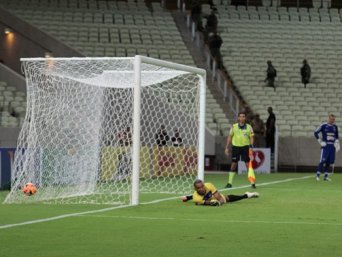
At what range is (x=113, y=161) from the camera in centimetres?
2209

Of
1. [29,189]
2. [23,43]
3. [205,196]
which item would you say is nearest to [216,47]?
[23,43]

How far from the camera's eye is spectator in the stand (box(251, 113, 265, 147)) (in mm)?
34188

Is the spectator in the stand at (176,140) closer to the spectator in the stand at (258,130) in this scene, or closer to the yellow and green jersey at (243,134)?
the yellow and green jersey at (243,134)

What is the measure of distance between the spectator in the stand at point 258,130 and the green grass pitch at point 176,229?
49.9 feet

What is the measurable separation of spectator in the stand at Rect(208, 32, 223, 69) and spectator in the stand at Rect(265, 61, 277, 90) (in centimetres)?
188

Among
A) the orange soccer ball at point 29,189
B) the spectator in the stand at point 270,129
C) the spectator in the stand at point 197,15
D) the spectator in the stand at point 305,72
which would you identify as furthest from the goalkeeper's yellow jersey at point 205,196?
the spectator in the stand at point 197,15

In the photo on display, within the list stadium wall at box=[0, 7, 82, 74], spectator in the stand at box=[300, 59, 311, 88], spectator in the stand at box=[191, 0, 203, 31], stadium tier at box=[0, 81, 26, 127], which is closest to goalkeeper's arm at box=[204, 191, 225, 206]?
stadium tier at box=[0, 81, 26, 127]

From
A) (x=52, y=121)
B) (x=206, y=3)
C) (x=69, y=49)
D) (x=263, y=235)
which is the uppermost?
(x=206, y=3)

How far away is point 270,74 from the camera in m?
38.1

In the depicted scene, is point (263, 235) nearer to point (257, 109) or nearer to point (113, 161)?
point (113, 161)

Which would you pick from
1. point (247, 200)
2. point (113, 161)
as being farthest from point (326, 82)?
point (247, 200)

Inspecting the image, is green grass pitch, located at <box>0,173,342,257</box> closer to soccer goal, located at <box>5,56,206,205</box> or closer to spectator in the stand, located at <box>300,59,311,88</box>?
soccer goal, located at <box>5,56,206,205</box>

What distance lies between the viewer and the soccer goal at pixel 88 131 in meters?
18.3

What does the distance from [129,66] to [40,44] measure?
649 inches
